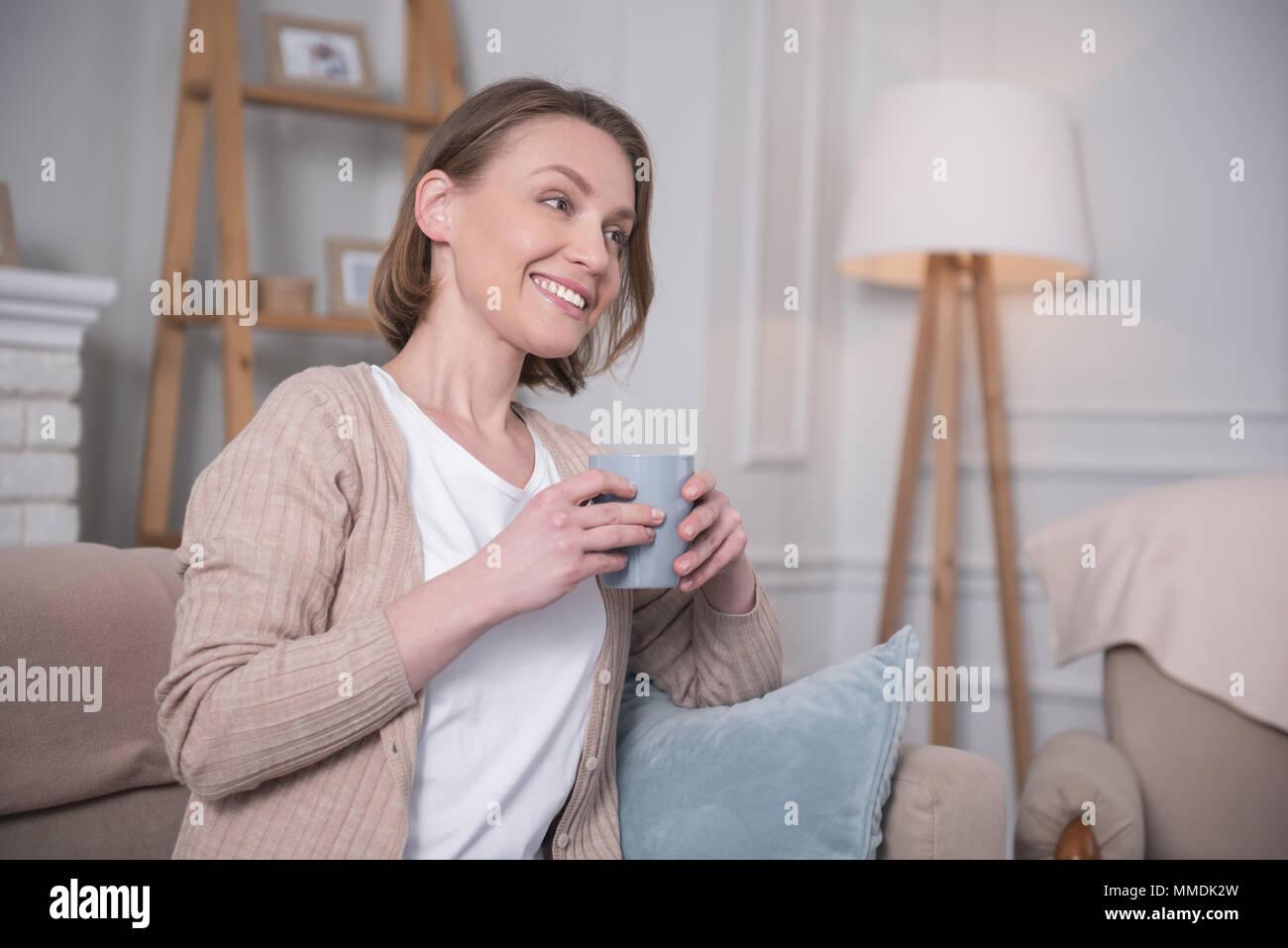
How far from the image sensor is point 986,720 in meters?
2.81

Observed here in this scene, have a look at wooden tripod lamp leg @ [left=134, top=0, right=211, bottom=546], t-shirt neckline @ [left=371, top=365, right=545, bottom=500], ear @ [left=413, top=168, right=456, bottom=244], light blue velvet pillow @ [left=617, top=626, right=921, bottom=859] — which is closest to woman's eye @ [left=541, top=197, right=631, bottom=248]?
ear @ [left=413, top=168, right=456, bottom=244]

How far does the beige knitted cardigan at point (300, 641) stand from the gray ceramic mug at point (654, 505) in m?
0.21

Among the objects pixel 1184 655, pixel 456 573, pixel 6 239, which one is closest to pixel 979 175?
pixel 1184 655

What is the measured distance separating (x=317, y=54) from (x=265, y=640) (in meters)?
2.33

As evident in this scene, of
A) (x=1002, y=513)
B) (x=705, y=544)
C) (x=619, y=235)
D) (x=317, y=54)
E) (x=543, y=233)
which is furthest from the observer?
(x=317, y=54)

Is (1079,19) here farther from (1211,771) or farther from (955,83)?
(1211,771)

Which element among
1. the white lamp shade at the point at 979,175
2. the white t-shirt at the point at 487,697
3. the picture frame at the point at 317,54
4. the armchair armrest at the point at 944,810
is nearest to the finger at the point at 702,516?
the white t-shirt at the point at 487,697

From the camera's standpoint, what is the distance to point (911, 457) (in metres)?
2.61

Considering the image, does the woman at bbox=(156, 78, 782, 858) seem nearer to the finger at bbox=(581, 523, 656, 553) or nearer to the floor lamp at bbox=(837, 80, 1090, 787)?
the finger at bbox=(581, 523, 656, 553)

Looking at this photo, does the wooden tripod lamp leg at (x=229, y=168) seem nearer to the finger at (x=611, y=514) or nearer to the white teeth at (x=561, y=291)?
the white teeth at (x=561, y=291)

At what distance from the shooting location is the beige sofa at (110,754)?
116 cm

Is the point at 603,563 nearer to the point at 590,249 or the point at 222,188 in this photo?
the point at 590,249

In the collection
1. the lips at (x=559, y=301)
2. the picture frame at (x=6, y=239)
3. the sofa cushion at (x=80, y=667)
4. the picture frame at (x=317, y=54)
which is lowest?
the sofa cushion at (x=80, y=667)
